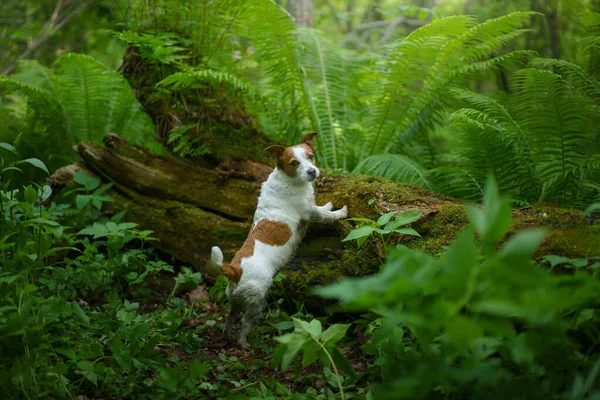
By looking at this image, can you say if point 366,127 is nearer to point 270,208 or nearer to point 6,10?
point 270,208

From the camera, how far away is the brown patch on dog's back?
10.4 feet

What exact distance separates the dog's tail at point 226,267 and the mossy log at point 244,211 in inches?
20.6

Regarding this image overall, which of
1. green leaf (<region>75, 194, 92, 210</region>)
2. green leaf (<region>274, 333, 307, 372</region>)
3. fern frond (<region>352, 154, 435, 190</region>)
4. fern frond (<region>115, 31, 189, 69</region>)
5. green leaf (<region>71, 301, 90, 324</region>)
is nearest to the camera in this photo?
green leaf (<region>274, 333, 307, 372</region>)

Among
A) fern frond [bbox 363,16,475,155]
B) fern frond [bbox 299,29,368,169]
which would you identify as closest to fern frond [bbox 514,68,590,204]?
fern frond [bbox 363,16,475,155]

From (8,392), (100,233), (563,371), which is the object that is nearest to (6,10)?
(100,233)

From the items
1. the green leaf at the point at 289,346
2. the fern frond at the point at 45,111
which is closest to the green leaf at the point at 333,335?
the green leaf at the point at 289,346

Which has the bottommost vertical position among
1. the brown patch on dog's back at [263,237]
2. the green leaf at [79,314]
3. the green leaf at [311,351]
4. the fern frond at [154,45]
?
the green leaf at [79,314]

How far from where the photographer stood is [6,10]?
28.9 ft

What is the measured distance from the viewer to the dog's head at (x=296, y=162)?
331 centimetres

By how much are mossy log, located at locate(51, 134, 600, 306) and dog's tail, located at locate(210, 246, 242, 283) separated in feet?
1.72

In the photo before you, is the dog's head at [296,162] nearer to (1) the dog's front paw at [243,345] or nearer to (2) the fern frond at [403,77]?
(1) the dog's front paw at [243,345]

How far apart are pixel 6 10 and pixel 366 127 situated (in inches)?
294

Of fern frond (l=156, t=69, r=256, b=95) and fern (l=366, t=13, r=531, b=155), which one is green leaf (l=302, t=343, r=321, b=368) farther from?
fern (l=366, t=13, r=531, b=155)

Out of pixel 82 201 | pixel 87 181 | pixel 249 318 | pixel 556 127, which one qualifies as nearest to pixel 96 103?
pixel 87 181
